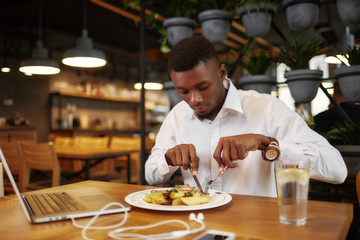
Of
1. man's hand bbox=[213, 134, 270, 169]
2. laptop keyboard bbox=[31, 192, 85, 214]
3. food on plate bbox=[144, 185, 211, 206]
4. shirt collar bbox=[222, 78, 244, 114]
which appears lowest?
laptop keyboard bbox=[31, 192, 85, 214]

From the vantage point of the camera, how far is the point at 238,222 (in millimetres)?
789

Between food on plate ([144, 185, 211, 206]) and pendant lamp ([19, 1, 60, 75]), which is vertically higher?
pendant lamp ([19, 1, 60, 75])

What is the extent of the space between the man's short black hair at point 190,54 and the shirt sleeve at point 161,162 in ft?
1.38

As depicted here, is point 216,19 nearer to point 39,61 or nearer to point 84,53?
point 84,53

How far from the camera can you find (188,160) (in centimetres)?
113

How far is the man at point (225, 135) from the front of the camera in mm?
1131

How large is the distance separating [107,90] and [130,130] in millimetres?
1264

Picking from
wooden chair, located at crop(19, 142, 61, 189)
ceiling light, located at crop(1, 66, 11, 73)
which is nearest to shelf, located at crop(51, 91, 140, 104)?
ceiling light, located at crop(1, 66, 11, 73)

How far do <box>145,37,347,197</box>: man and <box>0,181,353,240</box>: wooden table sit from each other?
0.21 meters

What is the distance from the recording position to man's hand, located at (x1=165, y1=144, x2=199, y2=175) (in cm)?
112

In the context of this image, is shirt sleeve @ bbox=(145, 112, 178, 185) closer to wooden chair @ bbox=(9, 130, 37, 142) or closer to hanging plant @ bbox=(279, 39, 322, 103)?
hanging plant @ bbox=(279, 39, 322, 103)

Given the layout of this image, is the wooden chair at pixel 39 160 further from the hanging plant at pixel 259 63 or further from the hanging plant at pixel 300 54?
the hanging plant at pixel 300 54

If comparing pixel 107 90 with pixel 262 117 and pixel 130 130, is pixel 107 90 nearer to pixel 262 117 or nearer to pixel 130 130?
pixel 130 130

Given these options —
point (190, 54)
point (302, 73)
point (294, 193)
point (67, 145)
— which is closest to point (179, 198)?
point (294, 193)
